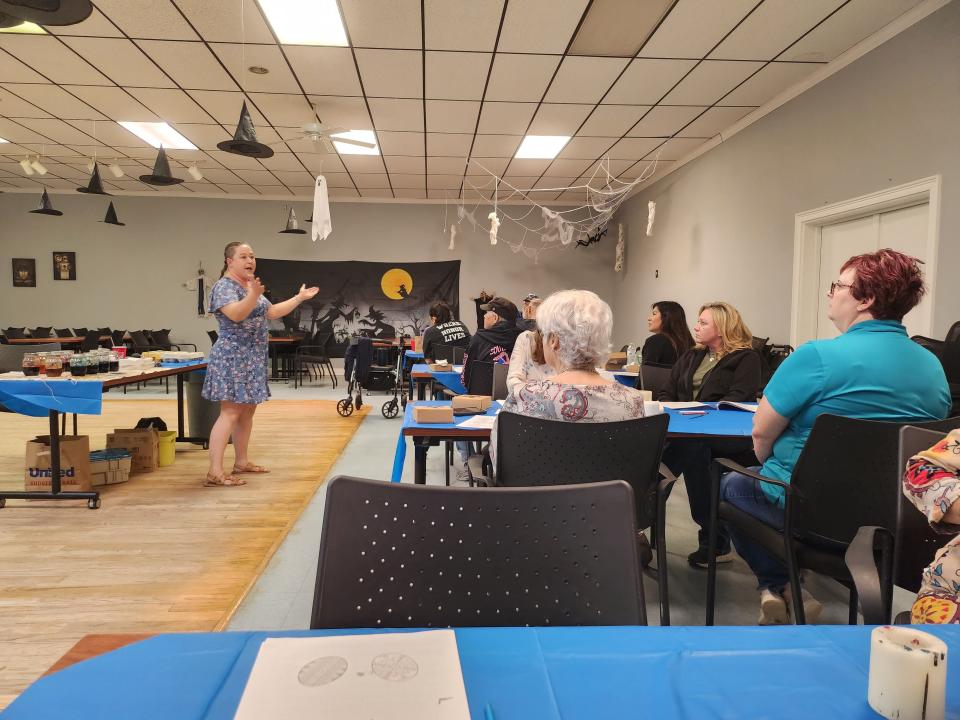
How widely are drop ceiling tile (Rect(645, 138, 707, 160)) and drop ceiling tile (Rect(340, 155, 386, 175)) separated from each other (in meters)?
3.50

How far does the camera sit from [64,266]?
1005 cm

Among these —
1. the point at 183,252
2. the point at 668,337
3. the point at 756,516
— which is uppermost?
the point at 183,252

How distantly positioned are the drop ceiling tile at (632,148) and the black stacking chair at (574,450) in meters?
5.82

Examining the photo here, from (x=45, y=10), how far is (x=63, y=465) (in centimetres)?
232

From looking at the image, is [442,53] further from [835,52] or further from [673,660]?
[673,660]

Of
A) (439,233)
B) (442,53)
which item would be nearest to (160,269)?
(439,233)

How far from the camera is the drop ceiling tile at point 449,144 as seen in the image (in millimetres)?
6680

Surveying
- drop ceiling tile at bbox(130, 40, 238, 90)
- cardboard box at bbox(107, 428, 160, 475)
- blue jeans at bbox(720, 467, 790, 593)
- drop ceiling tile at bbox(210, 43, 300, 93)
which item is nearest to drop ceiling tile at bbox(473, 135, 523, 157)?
drop ceiling tile at bbox(210, 43, 300, 93)

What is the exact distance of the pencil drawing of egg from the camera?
56 cm

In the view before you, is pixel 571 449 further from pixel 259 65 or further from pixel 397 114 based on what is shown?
pixel 397 114

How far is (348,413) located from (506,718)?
597 cm

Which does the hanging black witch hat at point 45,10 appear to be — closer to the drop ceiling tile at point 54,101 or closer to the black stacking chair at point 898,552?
the black stacking chair at point 898,552

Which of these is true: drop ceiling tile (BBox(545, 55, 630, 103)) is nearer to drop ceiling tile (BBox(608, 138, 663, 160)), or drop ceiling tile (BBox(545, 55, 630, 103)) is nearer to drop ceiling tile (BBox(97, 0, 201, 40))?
drop ceiling tile (BBox(608, 138, 663, 160))

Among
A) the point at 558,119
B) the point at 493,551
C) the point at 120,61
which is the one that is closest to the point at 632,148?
the point at 558,119
